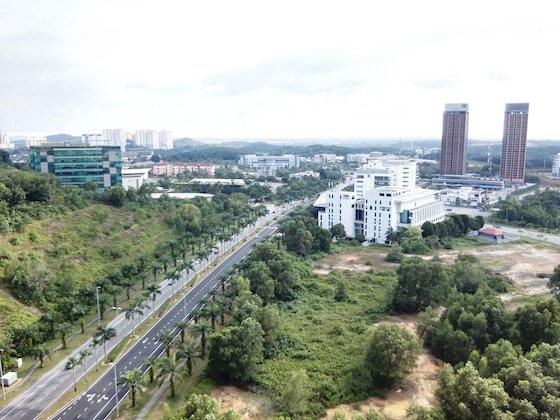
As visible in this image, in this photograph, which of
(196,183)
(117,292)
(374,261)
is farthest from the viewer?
(196,183)

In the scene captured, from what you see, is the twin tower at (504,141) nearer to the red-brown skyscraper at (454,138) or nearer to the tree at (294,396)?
the red-brown skyscraper at (454,138)

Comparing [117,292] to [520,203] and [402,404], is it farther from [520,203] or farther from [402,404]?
[520,203]

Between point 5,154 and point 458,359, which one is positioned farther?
point 5,154

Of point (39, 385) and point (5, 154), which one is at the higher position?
point (5, 154)

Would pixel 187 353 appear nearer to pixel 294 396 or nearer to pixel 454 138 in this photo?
pixel 294 396

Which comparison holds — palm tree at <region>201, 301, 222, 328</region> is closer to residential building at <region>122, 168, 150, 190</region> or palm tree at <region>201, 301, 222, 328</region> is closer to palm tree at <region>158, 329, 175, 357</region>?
palm tree at <region>158, 329, 175, 357</region>

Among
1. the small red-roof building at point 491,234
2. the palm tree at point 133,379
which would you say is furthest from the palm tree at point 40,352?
the small red-roof building at point 491,234

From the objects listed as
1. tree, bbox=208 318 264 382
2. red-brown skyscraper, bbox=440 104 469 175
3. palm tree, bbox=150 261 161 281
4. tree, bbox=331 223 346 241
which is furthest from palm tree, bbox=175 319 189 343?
red-brown skyscraper, bbox=440 104 469 175

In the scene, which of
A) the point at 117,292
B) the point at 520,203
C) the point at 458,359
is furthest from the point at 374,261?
the point at 520,203
